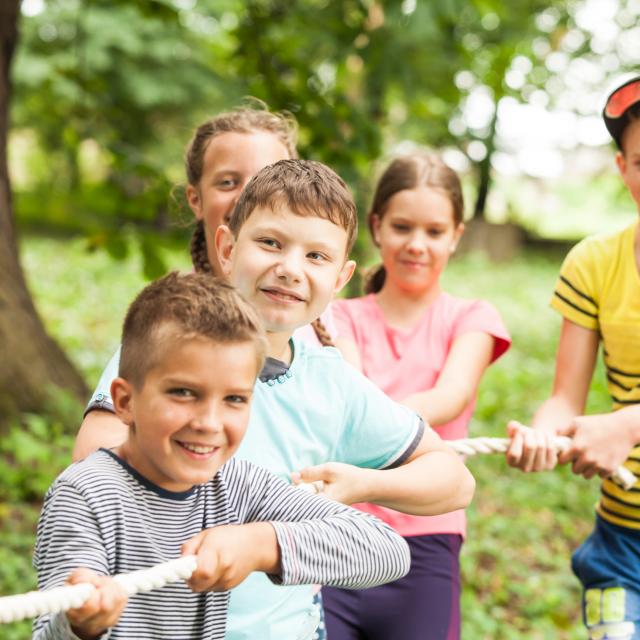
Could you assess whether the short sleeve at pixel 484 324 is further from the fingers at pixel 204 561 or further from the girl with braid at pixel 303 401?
the fingers at pixel 204 561

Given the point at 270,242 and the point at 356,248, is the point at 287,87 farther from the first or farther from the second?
the point at 270,242

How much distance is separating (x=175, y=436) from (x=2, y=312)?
11.6 feet

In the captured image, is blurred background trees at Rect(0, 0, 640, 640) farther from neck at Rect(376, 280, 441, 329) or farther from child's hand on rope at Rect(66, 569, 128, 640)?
child's hand on rope at Rect(66, 569, 128, 640)

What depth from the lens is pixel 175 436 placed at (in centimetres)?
127

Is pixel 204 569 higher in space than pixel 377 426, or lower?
lower

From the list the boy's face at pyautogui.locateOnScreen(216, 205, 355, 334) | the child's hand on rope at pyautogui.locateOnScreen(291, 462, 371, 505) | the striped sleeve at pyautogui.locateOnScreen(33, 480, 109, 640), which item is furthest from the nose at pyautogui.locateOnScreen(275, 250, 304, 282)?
the striped sleeve at pyautogui.locateOnScreen(33, 480, 109, 640)

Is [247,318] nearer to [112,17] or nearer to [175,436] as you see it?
[175,436]

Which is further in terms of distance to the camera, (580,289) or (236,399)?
(580,289)

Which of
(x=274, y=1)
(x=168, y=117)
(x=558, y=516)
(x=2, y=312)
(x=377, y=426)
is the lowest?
(x=377, y=426)

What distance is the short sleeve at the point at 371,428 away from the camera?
66.3 inches

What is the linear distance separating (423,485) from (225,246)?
58 cm

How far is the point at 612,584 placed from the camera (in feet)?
7.16

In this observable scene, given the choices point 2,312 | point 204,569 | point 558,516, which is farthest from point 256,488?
point 558,516

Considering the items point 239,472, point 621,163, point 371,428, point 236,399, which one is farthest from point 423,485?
point 621,163
